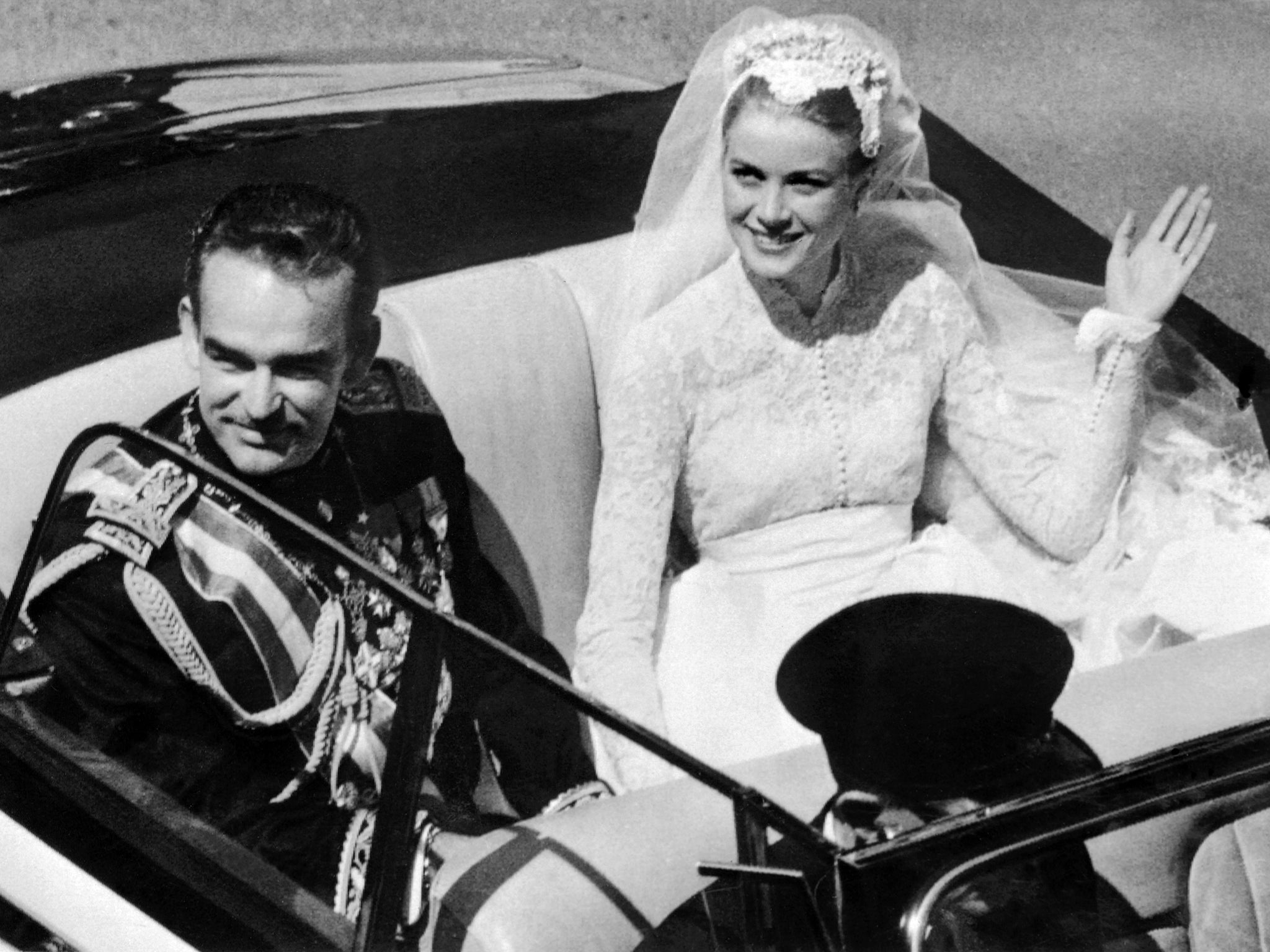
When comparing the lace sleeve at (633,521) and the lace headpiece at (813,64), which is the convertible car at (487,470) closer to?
the lace sleeve at (633,521)

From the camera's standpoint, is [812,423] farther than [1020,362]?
No

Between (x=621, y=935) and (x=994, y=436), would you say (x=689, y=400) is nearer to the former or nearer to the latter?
(x=994, y=436)

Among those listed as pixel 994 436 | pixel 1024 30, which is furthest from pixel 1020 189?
pixel 994 436

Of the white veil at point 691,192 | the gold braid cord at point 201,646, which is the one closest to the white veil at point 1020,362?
the white veil at point 691,192

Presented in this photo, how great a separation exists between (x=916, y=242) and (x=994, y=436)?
30 centimetres

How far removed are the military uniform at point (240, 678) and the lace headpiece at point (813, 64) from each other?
802 millimetres

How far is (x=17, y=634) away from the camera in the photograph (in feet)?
4.73

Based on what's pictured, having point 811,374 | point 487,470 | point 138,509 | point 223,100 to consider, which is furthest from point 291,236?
point 811,374

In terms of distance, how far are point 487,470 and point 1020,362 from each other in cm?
81

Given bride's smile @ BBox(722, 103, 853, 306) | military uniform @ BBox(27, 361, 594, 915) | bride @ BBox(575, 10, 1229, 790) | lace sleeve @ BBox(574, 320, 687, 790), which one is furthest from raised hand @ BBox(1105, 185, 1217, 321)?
military uniform @ BBox(27, 361, 594, 915)

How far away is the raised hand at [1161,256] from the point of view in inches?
78.2

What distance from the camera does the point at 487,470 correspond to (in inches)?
78.0

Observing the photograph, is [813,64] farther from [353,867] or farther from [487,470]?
[353,867]

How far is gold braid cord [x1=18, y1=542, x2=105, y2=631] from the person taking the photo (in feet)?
4.55
